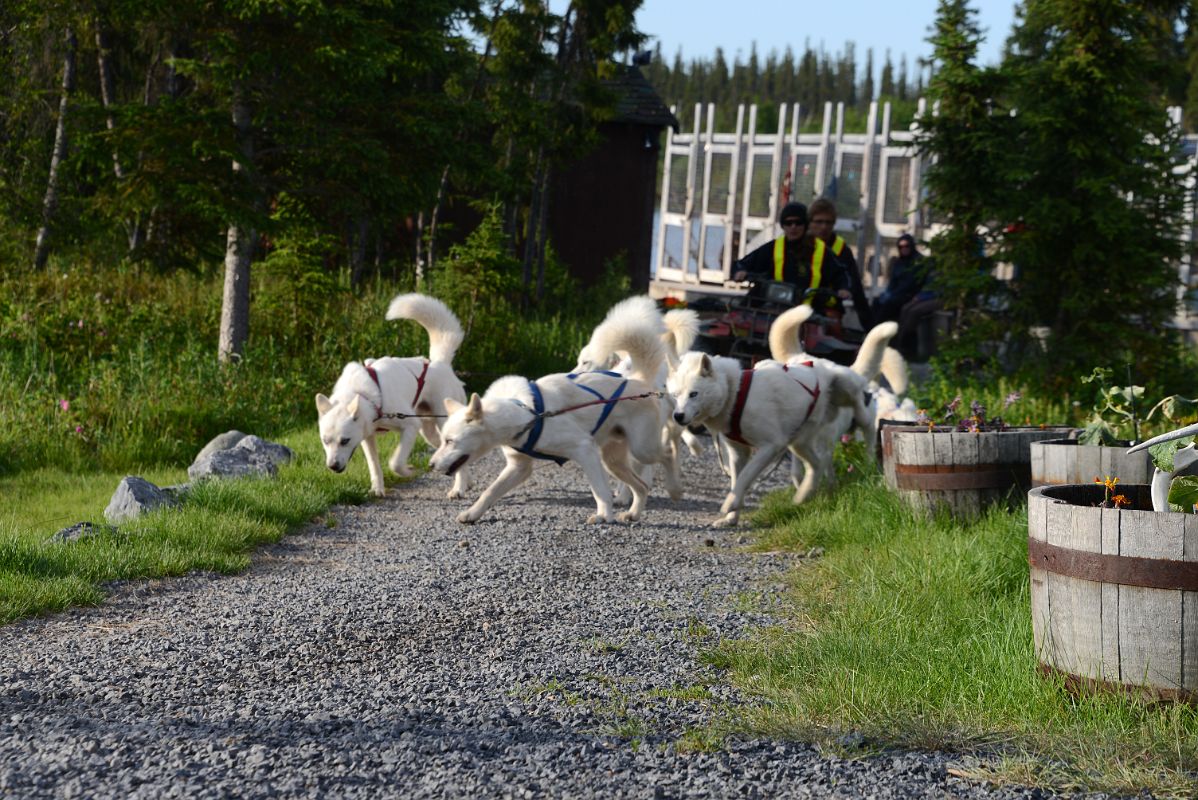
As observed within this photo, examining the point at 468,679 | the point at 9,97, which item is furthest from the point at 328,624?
the point at 9,97

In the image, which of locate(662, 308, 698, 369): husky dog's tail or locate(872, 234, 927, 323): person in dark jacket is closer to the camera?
locate(662, 308, 698, 369): husky dog's tail

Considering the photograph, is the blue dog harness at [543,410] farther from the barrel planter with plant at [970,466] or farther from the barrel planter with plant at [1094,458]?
the barrel planter with plant at [1094,458]

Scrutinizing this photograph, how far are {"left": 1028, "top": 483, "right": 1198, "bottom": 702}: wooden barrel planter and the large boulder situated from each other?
613 cm

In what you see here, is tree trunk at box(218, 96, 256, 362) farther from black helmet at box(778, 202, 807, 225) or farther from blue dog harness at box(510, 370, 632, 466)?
blue dog harness at box(510, 370, 632, 466)

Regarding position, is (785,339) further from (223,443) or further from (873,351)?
(223,443)

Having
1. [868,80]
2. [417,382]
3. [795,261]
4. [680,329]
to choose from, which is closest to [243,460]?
[417,382]

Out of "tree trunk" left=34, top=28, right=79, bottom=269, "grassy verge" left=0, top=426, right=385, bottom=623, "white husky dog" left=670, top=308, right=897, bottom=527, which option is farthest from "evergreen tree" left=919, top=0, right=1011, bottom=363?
"tree trunk" left=34, top=28, right=79, bottom=269

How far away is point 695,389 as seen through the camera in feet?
25.2

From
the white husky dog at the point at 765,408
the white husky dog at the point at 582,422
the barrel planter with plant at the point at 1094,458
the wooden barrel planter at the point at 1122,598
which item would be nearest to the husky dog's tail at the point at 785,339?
the white husky dog at the point at 765,408

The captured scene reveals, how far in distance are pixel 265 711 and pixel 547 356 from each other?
12.2 metres

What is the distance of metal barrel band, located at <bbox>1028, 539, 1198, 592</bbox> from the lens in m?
3.44

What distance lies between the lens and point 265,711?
379 centimetres

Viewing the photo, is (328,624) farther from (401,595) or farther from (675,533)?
(675,533)

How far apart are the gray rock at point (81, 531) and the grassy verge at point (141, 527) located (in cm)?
6
